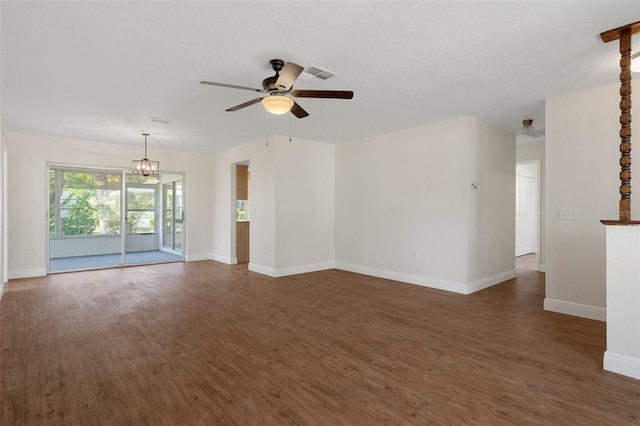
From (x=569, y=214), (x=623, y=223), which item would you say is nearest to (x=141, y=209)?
(x=569, y=214)

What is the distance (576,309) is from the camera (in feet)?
12.6

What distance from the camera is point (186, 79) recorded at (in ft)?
11.4

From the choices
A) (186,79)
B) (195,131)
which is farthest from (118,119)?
(186,79)

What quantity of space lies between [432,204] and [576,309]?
2287mm

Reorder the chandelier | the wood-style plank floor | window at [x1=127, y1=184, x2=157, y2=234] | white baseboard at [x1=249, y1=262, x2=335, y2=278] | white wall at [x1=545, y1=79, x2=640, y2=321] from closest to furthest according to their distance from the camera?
1. the wood-style plank floor
2. white wall at [x1=545, y1=79, x2=640, y2=321]
3. white baseboard at [x1=249, y1=262, x2=335, y2=278]
4. the chandelier
5. window at [x1=127, y1=184, x2=157, y2=234]

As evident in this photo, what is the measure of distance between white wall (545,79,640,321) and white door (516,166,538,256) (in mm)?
5193

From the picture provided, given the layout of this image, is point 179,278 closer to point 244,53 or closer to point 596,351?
point 244,53

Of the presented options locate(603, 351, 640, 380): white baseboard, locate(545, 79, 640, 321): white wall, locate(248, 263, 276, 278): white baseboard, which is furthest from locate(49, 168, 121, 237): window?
locate(603, 351, 640, 380): white baseboard

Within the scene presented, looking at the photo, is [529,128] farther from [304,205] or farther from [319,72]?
[304,205]

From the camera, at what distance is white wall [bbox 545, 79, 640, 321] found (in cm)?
361

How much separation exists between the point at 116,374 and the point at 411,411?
221cm

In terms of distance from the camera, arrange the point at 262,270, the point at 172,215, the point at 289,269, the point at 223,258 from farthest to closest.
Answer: the point at 172,215
the point at 223,258
the point at 262,270
the point at 289,269

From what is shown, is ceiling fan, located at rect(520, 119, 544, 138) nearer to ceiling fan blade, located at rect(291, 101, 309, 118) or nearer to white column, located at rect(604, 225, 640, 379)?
white column, located at rect(604, 225, 640, 379)

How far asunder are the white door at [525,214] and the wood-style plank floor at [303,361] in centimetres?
469
